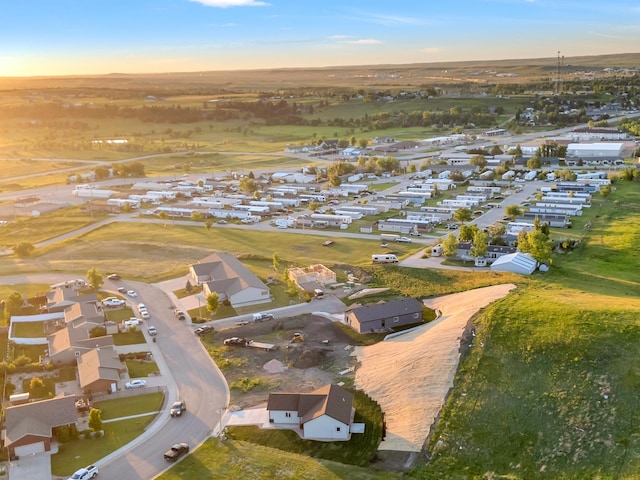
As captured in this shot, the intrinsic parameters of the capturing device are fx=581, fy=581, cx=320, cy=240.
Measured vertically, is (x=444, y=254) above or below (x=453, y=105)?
below

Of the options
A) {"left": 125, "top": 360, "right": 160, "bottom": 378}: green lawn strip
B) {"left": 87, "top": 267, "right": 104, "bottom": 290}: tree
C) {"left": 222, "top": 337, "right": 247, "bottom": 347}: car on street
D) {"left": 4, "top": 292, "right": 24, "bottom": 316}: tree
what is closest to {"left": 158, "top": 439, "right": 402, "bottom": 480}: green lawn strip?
{"left": 125, "top": 360, "right": 160, "bottom": 378}: green lawn strip

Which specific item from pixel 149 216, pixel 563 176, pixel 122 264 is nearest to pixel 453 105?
pixel 563 176

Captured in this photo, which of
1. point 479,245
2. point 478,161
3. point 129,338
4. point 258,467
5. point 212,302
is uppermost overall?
point 478,161

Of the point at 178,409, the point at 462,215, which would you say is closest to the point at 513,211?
the point at 462,215

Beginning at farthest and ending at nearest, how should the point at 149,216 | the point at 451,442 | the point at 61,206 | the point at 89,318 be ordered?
the point at 61,206, the point at 149,216, the point at 89,318, the point at 451,442

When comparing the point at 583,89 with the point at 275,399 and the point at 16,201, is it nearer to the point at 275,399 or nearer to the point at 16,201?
the point at 16,201

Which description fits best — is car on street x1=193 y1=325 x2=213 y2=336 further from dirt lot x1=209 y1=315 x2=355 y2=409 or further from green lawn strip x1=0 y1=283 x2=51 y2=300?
green lawn strip x1=0 y1=283 x2=51 y2=300

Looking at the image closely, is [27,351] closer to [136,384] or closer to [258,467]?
[136,384]
